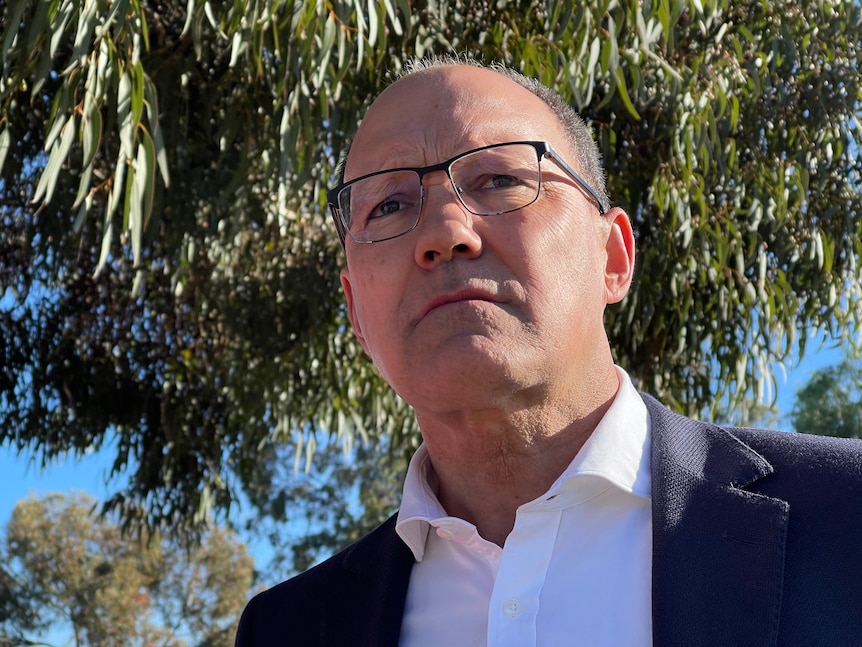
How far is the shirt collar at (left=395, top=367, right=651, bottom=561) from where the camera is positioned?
126cm

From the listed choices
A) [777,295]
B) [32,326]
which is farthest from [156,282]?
[777,295]

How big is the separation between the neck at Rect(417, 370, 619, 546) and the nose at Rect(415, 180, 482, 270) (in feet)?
0.68

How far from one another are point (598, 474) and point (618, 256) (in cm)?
40

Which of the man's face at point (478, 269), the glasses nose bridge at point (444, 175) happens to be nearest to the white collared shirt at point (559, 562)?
the man's face at point (478, 269)

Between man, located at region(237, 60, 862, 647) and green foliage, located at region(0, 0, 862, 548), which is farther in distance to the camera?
green foliage, located at region(0, 0, 862, 548)

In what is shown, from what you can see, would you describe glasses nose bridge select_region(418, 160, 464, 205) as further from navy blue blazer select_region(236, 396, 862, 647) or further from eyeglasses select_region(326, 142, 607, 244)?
navy blue blazer select_region(236, 396, 862, 647)

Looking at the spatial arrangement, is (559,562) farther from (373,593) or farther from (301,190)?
(301,190)

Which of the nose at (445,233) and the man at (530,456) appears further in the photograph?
the nose at (445,233)

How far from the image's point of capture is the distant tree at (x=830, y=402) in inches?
231

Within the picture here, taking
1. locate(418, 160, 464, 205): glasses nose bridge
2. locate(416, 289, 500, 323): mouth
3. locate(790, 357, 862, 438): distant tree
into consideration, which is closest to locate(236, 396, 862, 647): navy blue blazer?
locate(416, 289, 500, 323): mouth

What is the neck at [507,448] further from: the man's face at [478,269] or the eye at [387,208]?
the eye at [387,208]

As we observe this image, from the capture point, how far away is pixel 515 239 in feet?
4.19

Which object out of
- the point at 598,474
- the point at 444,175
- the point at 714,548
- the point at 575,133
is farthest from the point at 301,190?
the point at 714,548

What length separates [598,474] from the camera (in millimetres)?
1242
